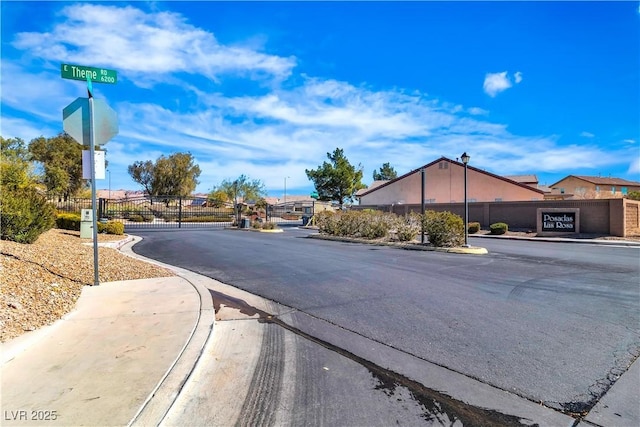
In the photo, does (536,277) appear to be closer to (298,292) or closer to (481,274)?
(481,274)

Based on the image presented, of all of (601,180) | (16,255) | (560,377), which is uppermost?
(601,180)

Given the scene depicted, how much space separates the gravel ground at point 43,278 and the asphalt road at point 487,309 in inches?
79.6

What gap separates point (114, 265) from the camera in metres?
8.71

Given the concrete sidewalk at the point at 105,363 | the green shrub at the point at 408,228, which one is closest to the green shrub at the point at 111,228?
the green shrub at the point at 408,228

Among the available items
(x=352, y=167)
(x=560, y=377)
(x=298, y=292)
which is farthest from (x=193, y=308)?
(x=352, y=167)

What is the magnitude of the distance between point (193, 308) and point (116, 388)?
7.97 ft

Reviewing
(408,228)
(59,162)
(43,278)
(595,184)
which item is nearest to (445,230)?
(408,228)

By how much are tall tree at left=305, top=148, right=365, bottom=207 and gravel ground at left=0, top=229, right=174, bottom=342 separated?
156ft

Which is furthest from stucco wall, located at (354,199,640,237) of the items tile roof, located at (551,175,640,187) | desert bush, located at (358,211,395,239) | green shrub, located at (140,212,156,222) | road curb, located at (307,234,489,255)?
tile roof, located at (551,175,640,187)

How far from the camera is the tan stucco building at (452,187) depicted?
39781mm

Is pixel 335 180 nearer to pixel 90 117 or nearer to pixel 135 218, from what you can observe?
pixel 135 218

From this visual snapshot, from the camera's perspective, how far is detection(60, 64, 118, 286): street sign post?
6.57 metres

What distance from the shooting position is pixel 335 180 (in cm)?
5609

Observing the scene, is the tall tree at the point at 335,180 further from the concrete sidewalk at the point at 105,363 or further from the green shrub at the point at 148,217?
the concrete sidewalk at the point at 105,363
